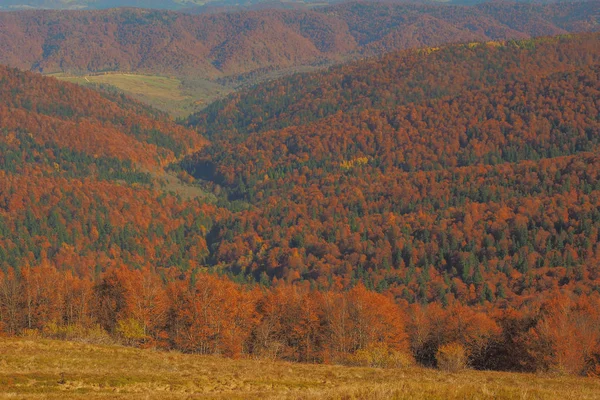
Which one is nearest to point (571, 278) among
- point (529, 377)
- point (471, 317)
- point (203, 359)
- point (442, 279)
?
point (442, 279)

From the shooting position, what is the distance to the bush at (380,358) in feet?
247

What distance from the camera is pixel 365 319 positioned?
293 ft

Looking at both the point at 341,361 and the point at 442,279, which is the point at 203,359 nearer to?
the point at 341,361

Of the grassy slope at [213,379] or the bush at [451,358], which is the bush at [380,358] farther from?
the grassy slope at [213,379]

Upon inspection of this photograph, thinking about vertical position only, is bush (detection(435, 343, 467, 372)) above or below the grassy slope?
below

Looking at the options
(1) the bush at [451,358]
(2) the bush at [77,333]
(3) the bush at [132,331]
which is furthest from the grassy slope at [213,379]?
(3) the bush at [132,331]

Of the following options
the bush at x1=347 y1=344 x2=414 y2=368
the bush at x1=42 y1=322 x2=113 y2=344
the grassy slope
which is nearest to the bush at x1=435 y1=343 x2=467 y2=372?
the bush at x1=347 y1=344 x2=414 y2=368

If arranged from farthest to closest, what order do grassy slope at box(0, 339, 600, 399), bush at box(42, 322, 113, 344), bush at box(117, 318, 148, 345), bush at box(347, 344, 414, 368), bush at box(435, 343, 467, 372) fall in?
bush at box(117, 318, 148, 345) < bush at box(42, 322, 113, 344) < bush at box(347, 344, 414, 368) < bush at box(435, 343, 467, 372) < grassy slope at box(0, 339, 600, 399)

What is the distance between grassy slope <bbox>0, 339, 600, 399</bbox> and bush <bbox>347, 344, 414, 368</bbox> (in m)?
14.1

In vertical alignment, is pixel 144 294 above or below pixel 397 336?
above

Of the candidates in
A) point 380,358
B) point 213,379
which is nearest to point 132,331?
point 380,358

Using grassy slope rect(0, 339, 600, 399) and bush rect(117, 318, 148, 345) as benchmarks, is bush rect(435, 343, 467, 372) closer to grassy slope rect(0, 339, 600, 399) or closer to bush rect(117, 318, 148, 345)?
grassy slope rect(0, 339, 600, 399)

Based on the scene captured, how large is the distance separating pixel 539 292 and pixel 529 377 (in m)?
121

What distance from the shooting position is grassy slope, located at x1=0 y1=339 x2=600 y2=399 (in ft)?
117
